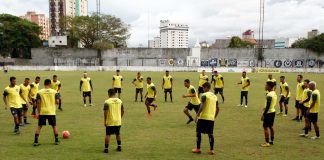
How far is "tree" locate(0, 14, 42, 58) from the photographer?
83188 mm

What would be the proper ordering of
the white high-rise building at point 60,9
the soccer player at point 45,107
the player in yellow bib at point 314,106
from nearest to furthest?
the soccer player at point 45,107
the player in yellow bib at point 314,106
the white high-rise building at point 60,9

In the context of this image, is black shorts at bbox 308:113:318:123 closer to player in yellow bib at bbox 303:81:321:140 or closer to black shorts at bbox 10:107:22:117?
player in yellow bib at bbox 303:81:321:140

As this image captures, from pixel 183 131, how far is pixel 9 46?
83885 millimetres

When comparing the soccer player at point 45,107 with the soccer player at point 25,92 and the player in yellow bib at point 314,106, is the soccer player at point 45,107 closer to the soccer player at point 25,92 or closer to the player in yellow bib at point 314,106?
the soccer player at point 25,92

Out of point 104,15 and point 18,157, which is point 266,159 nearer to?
point 18,157

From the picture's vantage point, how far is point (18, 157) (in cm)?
900

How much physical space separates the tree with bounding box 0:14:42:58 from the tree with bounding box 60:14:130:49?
9064mm

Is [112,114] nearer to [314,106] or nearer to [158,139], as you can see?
[158,139]

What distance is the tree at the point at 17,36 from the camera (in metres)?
83.2

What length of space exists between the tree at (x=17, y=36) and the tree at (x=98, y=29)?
29.7 ft

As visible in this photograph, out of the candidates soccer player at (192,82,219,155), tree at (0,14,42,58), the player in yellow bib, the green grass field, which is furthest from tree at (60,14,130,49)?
soccer player at (192,82,219,155)

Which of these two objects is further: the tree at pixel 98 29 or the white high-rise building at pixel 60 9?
the white high-rise building at pixel 60 9

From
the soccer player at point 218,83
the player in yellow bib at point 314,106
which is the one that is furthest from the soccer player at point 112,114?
the soccer player at point 218,83

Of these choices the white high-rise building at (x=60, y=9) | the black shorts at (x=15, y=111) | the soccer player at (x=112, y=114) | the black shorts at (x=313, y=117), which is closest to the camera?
the soccer player at (x=112, y=114)
